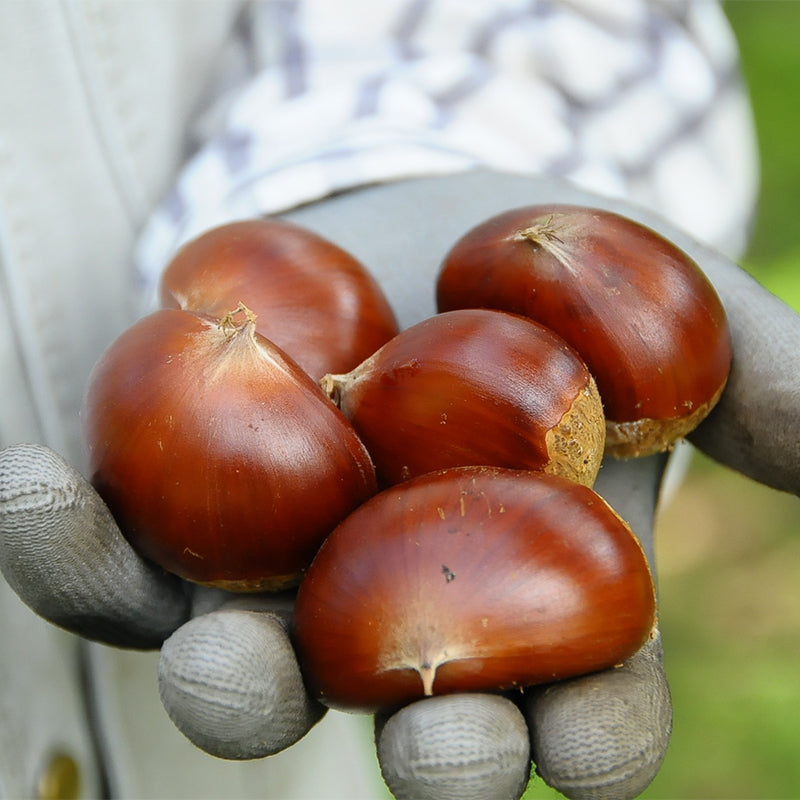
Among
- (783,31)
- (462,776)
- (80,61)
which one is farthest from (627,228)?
(783,31)

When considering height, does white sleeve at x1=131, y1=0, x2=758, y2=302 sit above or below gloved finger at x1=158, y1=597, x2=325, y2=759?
above

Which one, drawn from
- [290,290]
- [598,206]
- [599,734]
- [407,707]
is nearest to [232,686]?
[407,707]

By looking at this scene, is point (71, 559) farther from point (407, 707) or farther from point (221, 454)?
point (407, 707)

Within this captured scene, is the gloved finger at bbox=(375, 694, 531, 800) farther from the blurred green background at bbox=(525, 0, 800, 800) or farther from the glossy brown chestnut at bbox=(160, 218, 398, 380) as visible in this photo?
the blurred green background at bbox=(525, 0, 800, 800)

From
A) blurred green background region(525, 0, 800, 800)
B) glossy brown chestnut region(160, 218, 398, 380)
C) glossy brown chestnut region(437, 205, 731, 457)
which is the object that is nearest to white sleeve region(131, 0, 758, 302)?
glossy brown chestnut region(160, 218, 398, 380)

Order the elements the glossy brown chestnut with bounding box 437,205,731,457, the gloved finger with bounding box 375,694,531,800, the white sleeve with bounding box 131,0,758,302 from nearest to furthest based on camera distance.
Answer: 1. the gloved finger with bounding box 375,694,531,800
2. the glossy brown chestnut with bounding box 437,205,731,457
3. the white sleeve with bounding box 131,0,758,302

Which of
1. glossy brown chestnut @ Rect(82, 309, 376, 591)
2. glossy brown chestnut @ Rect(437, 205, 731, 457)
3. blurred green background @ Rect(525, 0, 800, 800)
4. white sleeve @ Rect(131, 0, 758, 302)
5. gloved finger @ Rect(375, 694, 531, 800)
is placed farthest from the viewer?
blurred green background @ Rect(525, 0, 800, 800)
